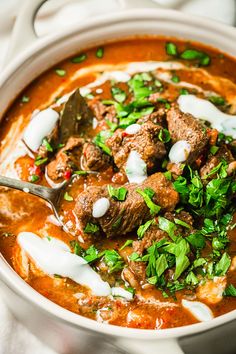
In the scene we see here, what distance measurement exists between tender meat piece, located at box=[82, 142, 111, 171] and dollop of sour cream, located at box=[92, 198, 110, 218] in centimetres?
33

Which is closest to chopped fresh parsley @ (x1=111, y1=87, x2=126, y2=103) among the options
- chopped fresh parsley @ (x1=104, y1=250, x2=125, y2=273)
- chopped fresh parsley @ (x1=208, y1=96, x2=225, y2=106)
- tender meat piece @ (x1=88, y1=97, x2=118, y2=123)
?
tender meat piece @ (x1=88, y1=97, x2=118, y2=123)

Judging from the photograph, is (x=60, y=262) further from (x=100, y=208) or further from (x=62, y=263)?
(x=100, y=208)

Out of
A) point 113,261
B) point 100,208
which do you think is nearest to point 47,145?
point 100,208

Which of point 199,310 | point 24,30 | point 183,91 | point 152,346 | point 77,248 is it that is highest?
point 24,30

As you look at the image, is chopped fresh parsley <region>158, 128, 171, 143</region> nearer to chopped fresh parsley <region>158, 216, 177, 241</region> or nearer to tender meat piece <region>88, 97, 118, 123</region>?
tender meat piece <region>88, 97, 118, 123</region>

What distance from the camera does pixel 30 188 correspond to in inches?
151

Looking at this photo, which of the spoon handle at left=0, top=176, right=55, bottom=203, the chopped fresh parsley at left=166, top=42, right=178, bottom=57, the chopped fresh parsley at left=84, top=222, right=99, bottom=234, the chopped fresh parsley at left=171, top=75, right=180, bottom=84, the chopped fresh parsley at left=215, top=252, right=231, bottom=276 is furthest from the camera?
the chopped fresh parsley at left=166, top=42, right=178, bottom=57

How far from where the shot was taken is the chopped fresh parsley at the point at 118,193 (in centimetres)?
Answer: 374

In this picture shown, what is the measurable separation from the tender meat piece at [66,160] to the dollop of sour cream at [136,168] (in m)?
0.37

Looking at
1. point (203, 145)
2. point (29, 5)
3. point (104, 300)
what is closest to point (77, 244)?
point (104, 300)

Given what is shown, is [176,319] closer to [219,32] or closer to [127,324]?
[127,324]

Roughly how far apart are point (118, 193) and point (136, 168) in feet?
0.68

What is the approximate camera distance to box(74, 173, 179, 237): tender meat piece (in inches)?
144

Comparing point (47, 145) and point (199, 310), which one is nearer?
point (199, 310)
